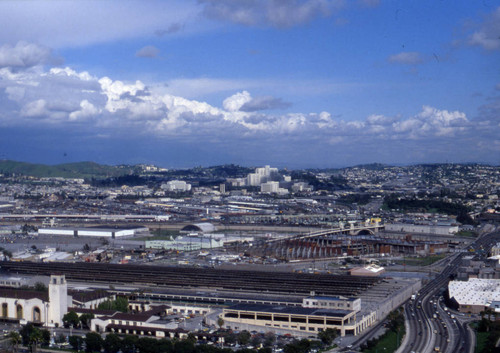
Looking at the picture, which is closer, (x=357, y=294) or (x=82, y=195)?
(x=357, y=294)

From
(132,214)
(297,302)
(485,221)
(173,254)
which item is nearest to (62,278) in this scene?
(297,302)

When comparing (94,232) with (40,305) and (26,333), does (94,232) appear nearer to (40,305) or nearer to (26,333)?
(40,305)

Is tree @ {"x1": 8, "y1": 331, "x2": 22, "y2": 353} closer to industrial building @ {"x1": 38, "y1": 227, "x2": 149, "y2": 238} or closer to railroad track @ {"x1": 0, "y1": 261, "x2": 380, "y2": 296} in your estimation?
railroad track @ {"x1": 0, "y1": 261, "x2": 380, "y2": 296}

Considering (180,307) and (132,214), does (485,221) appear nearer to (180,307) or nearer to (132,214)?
(132,214)

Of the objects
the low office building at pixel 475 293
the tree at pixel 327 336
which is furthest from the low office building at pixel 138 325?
the low office building at pixel 475 293

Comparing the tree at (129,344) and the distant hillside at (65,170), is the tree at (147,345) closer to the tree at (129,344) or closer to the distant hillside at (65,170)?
the tree at (129,344)

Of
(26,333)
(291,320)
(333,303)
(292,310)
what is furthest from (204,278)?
(26,333)
